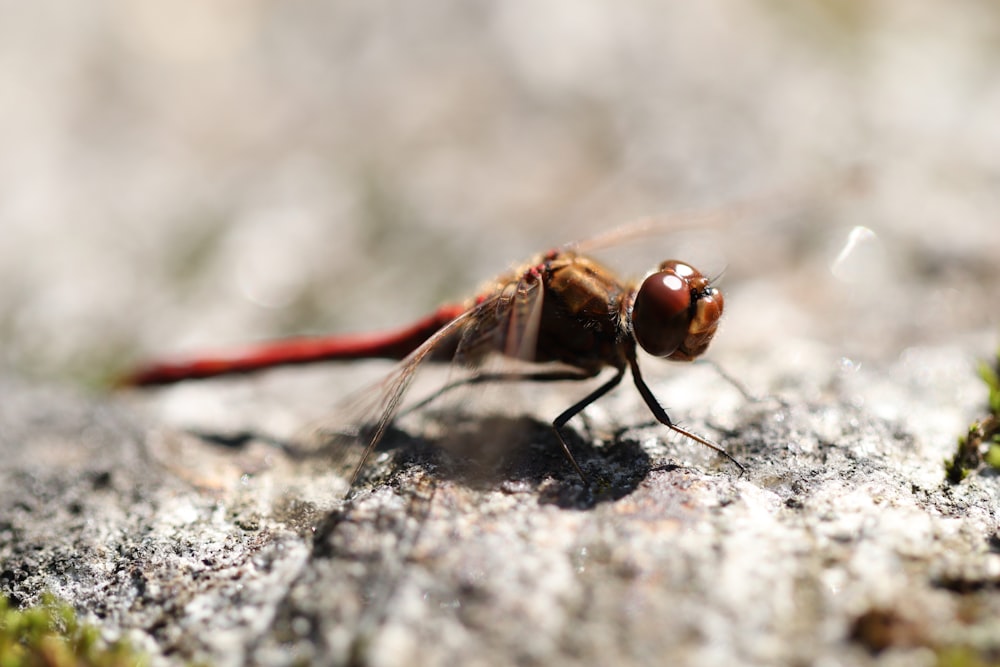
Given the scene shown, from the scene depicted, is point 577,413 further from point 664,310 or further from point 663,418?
point 664,310

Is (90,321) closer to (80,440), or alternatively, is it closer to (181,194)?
(181,194)

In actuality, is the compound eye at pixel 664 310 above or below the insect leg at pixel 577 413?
above

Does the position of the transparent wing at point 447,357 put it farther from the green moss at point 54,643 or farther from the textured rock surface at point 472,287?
the green moss at point 54,643

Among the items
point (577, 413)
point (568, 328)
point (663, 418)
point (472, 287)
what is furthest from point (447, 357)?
point (472, 287)

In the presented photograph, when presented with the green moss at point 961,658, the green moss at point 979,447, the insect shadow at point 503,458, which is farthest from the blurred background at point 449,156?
the green moss at point 961,658

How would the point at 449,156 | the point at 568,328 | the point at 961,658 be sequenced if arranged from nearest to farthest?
the point at 961,658, the point at 568,328, the point at 449,156

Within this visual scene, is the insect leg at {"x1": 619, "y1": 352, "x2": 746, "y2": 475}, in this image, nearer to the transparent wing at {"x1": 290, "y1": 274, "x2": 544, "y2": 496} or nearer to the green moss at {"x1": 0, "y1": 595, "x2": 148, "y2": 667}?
the transparent wing at {"x1": 290, "y1": 274, "x2": 544, "y2": 496}

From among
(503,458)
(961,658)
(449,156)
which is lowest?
(961,658)

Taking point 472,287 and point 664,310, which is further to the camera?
point 472,287
